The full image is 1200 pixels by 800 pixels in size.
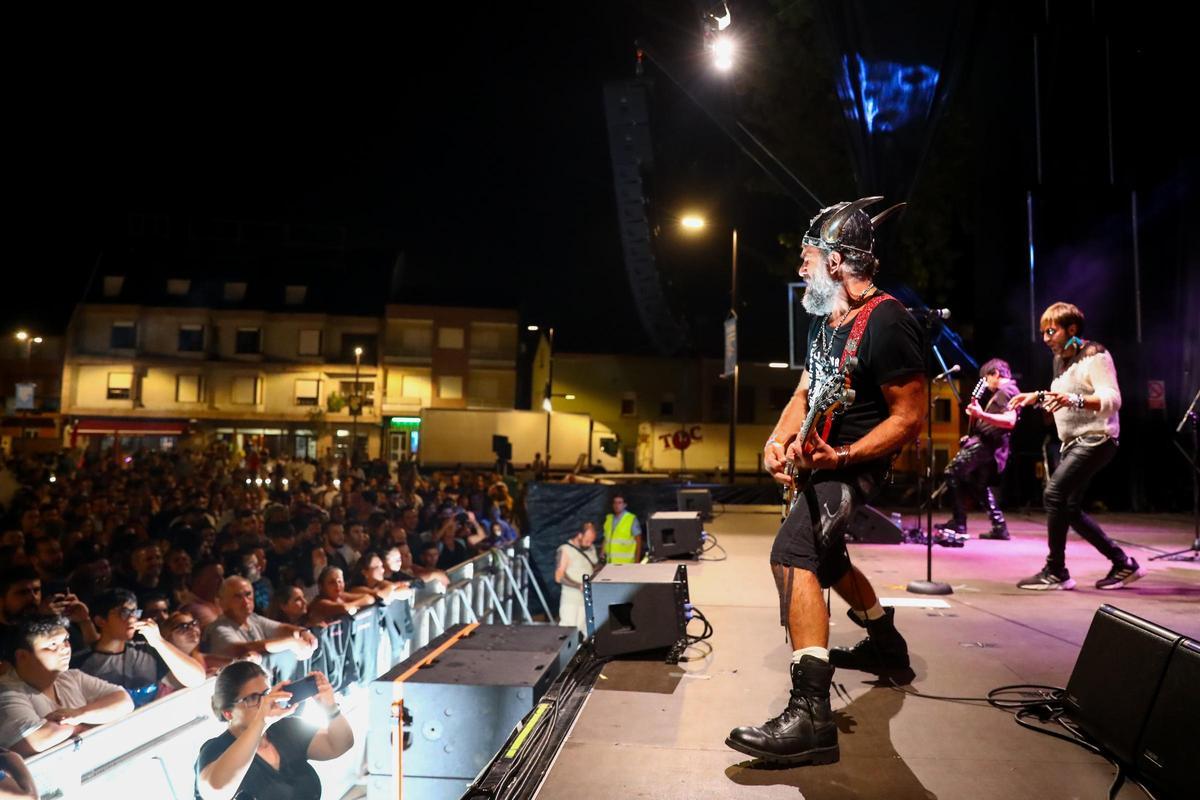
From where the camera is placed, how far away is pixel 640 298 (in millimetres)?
A: 29797

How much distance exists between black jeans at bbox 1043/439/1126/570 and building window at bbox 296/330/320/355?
41536 mm

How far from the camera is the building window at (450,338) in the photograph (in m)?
42.6

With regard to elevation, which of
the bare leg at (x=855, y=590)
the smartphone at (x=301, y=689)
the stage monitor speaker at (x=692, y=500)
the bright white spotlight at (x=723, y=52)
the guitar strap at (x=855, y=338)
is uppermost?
the bright white spotlight at (x=723, y=52)

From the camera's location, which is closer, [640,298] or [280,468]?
[280,468]

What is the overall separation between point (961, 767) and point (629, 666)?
1594mm

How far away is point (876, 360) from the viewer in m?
2.76

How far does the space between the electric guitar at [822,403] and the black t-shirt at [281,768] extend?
3.80 m

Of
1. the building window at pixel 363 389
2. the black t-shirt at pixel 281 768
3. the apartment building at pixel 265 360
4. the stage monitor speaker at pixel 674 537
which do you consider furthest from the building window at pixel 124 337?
the black t-shirt at pixel 281 768

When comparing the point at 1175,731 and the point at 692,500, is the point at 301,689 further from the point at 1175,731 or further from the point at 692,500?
the point at 692,500

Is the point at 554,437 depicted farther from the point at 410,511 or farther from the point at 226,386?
the point at 410,511

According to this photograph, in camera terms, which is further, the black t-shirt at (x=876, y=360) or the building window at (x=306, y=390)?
the building window at (x=306, y=390)

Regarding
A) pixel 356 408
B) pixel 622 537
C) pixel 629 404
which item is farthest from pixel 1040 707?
pixel 629 404

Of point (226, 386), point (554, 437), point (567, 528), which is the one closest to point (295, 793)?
point (567, 528)

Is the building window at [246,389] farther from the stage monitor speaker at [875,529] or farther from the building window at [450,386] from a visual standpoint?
the stage monitor speaker at [875,529]
